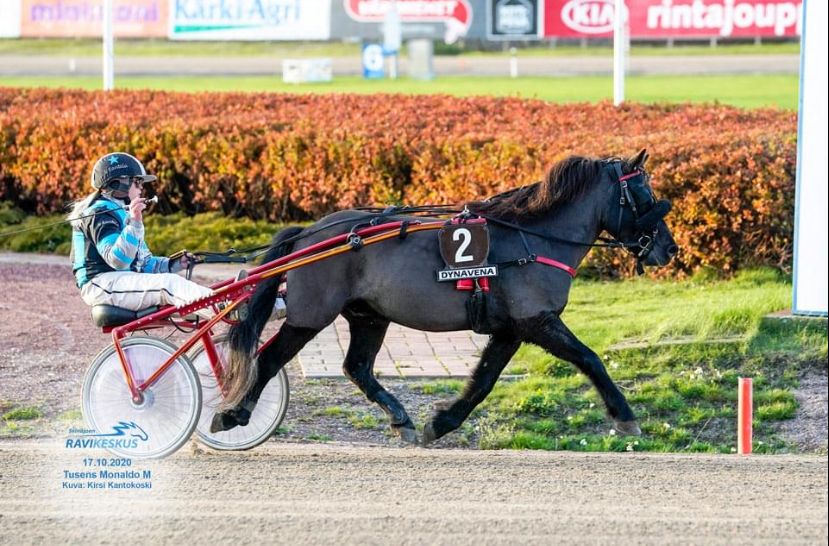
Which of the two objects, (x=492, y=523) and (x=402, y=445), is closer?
(x=492, y=523)

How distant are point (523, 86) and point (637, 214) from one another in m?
21.3

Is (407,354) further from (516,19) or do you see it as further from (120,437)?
(516,19)

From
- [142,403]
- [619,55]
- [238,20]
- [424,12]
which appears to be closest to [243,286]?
[142,403]

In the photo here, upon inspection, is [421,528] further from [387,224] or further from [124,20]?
[124,20]

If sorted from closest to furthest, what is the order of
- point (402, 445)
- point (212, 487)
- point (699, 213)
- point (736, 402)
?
1. point (212, 487)
2. point (402, 445)
3. point (736, 402)
4. point (699, 213)

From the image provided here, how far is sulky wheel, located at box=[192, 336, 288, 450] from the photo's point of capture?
713 cm

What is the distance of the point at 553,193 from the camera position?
6996 mm

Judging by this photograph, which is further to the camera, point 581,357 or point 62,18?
point 62,18

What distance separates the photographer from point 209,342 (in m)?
7.09

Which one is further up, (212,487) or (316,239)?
(316,239)

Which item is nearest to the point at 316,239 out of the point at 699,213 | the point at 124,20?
the point at 699,213

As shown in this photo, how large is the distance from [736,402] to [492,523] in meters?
2.98

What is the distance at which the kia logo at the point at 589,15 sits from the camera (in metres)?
26.7

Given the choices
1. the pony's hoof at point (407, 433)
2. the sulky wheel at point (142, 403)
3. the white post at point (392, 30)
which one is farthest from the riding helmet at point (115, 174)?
the white post at point (392, 30)
